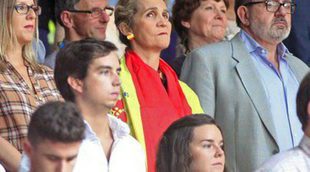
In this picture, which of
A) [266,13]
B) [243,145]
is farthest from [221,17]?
[243,145]

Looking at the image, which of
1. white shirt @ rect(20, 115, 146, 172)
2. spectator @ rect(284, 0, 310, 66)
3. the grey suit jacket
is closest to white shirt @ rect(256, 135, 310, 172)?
white shirt @ rect(20, 115, 146, 172)

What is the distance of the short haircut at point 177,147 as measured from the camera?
593 cm

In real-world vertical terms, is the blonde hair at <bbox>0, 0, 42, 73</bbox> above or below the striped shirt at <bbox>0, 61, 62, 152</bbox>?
above

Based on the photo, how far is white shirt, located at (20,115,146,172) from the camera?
18.6 ft

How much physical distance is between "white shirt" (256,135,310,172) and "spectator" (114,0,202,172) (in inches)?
40.9

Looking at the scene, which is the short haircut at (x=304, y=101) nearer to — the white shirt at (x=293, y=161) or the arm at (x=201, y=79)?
the white shirt at (x=293, y=161)

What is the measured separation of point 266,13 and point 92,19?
3.82 ft

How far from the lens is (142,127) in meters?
6.79

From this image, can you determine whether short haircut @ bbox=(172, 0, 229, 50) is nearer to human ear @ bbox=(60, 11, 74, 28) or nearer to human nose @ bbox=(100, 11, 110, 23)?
human nose @ bbox=(100, 11, 110, 23)

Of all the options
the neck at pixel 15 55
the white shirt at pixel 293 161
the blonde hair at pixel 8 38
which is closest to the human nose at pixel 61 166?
the white shirt at pixel 293 161

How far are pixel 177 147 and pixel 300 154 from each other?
632 millimetres

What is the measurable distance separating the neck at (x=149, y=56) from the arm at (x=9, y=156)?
1.29 m

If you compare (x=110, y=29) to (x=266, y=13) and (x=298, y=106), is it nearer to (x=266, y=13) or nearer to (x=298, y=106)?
(x=266, y=13)

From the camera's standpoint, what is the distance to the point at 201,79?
7.38m
